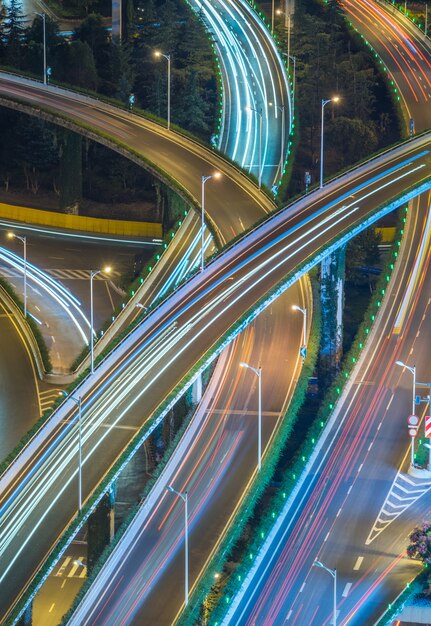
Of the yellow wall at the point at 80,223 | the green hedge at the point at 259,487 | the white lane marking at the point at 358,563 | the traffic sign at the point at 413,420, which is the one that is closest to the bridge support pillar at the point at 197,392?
the green hedge at the point at 259,487

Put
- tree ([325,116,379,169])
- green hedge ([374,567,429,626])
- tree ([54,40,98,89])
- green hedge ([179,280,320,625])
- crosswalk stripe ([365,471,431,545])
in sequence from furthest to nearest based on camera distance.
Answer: tree ([54,40,98,89]) < tree ([325,116,379,169]) < crosswalk stripe ([365,471,431,545]) < green hedge ([179,280,320,625]) < green hedge ([374,567,429,626])

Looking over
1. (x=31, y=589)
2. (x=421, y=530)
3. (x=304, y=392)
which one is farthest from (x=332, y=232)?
(x=31, y=589)

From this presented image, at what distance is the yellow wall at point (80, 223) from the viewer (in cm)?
17838

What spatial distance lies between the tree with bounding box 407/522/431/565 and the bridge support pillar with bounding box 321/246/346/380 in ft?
119

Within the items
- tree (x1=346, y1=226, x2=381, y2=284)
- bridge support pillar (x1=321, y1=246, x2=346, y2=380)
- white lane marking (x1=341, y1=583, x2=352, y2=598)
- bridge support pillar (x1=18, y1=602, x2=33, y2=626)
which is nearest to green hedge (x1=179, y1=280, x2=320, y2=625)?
bridge support pillar (x1=321, y1=246, x2=346, y2=380)

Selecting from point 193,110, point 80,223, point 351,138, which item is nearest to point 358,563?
point 80,223

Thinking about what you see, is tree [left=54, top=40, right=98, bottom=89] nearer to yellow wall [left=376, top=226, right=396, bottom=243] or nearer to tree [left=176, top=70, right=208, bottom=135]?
tree [left=176, top=70, right=208, bottom=135]

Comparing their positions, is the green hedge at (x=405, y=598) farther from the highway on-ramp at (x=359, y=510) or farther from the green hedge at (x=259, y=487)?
the green hedge at (x=259, y=487)

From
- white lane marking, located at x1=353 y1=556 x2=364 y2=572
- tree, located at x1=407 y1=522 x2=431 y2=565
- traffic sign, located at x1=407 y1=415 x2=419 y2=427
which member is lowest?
white lane marking, located at x1=353 y1=556 x2=364 y2=572

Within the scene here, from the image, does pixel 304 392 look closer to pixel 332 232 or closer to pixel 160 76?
pixel 332 232

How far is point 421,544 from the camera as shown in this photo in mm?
105562

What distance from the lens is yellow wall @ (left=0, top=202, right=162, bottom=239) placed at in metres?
178

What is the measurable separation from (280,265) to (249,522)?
2485cm

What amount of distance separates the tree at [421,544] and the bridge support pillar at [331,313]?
36302mm
